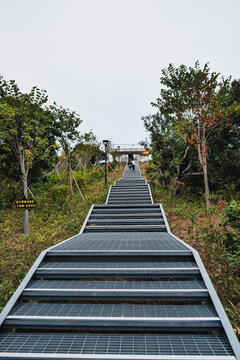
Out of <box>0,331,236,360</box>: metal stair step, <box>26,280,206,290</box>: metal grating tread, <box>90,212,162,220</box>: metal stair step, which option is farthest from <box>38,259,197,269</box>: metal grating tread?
<box>90,212,162,220</box>: metal stair step

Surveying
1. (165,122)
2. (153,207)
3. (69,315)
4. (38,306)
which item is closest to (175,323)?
(69,315)

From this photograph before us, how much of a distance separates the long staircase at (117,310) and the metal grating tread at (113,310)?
1cm

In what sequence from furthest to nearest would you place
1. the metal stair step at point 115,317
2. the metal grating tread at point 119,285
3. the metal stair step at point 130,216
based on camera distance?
the metal stair step at point 130,216 → the metal grating tread at point 119,285 → the metal stair step at point 115,317

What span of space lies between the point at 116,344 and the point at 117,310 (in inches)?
12.1

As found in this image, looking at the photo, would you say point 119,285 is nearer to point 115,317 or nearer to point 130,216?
point 115,317

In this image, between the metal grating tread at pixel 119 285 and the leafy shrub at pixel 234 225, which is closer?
the metal grating tread at pixel 119 285

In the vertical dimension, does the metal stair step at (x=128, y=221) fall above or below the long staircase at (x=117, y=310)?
below

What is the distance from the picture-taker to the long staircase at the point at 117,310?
4.89ft

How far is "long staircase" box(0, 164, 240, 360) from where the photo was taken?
1489 mm

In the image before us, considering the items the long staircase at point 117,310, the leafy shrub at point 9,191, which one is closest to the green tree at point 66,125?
the leafy shrub at point 9,191

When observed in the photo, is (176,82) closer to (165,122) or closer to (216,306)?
(165,122)

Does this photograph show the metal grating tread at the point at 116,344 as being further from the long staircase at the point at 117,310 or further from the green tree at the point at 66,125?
the green tree at the point at 66,125

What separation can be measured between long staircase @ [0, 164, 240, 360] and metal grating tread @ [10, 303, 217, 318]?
0.01 metres

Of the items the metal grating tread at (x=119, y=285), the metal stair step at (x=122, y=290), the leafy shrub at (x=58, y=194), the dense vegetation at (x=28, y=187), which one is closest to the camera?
the metal stair step at (x=122, y=290)
